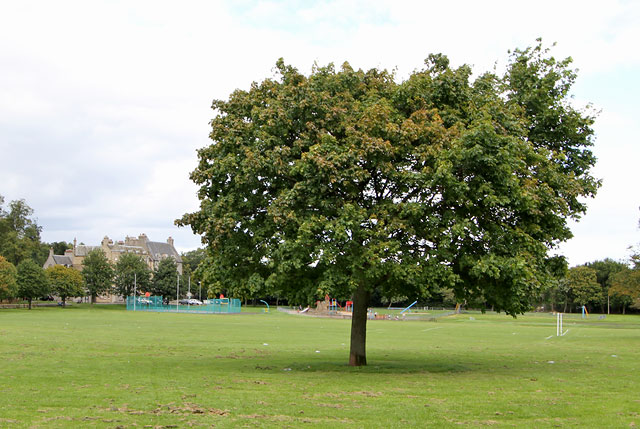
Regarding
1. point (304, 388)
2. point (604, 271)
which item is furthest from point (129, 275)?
point (304, 388)

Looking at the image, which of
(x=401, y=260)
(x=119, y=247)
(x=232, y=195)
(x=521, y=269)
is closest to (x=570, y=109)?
(x=521, y=269)

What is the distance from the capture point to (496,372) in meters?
22.8

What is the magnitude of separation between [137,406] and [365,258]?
842 centimetres

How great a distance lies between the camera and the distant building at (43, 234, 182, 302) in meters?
164

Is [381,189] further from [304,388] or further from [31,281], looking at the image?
[31,281]

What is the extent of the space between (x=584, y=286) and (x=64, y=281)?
105567 mm

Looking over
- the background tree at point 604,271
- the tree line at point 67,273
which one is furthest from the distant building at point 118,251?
the background tree at point 604,271

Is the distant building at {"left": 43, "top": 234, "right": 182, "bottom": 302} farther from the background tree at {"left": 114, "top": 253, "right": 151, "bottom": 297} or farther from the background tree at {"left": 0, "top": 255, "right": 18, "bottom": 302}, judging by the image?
the background tree at {"left": 0, "top": 255, "right": 18, "bottom": 302}

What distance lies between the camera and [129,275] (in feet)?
429

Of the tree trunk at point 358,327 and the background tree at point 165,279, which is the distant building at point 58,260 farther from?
the tree trunk at point 358,327

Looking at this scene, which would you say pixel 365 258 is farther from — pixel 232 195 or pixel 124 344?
pixel 124 344

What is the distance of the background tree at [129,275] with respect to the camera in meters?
131

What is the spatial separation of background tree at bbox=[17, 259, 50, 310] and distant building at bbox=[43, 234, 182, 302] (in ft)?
177

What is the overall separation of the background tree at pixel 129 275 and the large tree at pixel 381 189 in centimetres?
11458
